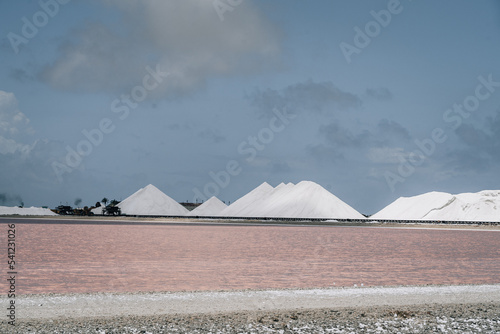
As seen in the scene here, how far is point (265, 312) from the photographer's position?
11.0 meters

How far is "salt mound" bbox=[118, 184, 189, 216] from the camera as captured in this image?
156 metres

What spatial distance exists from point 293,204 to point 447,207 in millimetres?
→ 39223

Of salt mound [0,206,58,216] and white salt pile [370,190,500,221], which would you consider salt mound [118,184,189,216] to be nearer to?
salt mound [0,206,58,216]

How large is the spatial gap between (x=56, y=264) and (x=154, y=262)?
3.81 meters

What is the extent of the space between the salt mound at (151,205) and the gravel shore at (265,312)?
145 m

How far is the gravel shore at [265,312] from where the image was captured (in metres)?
9.60

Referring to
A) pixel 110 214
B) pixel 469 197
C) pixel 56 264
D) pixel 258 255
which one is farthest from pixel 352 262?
pixel 110 214

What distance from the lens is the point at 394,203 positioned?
5266 inches

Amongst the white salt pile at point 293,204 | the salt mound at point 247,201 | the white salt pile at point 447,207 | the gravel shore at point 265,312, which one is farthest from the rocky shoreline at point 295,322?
the salt mound at point 247,201

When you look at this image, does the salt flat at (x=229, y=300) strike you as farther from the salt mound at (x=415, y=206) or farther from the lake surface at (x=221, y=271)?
the salt mound at (x=415, y=206)

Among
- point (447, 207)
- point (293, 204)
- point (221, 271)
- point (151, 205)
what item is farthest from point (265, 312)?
point (151, 205)

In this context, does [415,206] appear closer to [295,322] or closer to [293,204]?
[293,204]

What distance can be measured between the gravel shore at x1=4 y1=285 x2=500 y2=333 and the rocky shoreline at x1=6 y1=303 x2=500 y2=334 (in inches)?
0.7

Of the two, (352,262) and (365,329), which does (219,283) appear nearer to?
(365,329)
